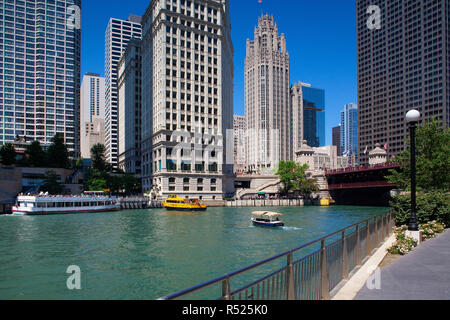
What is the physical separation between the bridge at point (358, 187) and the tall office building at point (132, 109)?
240 feet

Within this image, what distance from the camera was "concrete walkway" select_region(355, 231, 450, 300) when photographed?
27.5 ft

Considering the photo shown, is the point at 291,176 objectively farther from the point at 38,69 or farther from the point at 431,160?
the point at 38,69

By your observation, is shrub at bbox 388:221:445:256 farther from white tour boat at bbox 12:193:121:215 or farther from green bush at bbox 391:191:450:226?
white tour boat at bbox 12:193:121:215

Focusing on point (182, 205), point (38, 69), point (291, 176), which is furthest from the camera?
point (38, 69)

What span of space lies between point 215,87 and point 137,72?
4859 cm

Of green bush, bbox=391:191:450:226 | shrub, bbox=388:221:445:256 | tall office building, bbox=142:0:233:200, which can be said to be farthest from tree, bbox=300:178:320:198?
shrub, bbox=388:221:445:256

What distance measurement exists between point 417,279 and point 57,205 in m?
75.1

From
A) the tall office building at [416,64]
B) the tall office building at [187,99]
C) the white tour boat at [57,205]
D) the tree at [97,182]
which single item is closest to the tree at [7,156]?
the tree at [97,182]

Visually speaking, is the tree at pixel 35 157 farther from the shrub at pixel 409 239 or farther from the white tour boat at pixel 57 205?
the shrub at pixel 409 239

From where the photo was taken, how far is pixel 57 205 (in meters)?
72.8

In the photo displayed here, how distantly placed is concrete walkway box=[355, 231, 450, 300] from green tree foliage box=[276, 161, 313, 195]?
344 ft

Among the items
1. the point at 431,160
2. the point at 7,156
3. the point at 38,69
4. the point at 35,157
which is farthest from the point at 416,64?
the point at 7,156

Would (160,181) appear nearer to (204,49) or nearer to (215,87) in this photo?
(215,87)
